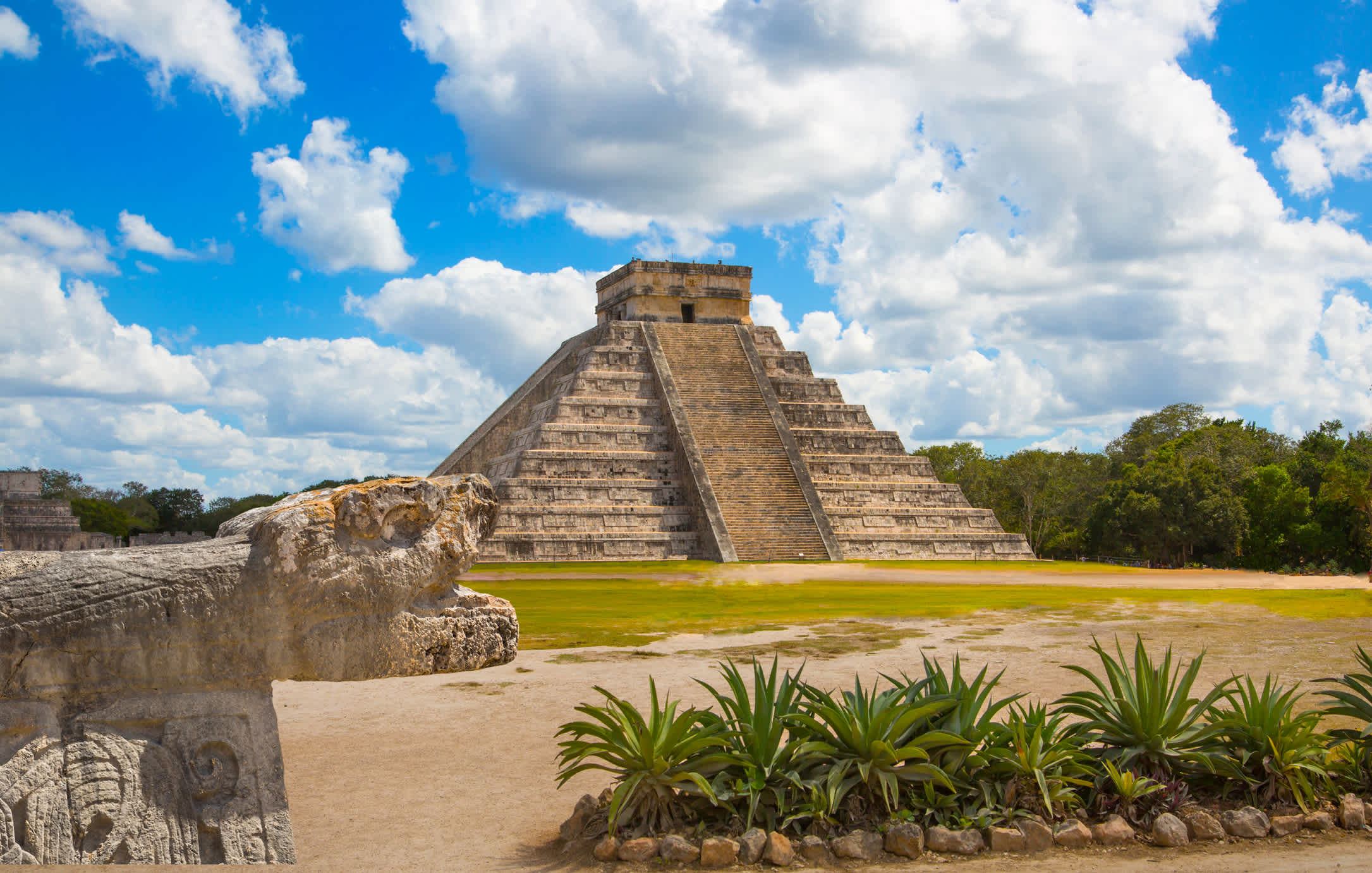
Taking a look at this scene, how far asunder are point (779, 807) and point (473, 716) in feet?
11.7

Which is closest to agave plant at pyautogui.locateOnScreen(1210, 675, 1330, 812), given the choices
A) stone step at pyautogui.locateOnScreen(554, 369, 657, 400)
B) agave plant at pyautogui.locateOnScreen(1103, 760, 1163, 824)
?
agave plant at pyautogui.locateOnScreen(1103, 760, 1163, 824)

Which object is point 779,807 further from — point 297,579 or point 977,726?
point 297,579

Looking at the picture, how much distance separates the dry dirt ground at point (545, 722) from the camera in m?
4.76

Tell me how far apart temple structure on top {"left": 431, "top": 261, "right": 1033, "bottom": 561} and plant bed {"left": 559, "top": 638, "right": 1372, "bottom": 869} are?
19.2 metres

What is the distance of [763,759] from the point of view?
16.1 ft

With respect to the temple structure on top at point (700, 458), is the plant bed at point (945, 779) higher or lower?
lower

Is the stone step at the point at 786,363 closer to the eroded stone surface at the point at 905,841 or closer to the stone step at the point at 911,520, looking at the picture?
the stone step at the point at 911,520

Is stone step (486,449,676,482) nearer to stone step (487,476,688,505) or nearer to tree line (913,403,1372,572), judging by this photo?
stone step (487,476,688,505)

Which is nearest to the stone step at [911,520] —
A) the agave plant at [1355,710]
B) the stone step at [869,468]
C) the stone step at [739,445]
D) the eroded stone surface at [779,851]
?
the stone step at [869,468]

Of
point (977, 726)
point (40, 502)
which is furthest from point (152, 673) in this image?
point (40, 502)

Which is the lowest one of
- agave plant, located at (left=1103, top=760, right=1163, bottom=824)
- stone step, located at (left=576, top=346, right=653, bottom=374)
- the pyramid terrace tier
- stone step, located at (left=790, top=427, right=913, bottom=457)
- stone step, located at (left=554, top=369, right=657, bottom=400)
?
agave plant, located at (left=1103, top=760, right=1163, bottom=824)

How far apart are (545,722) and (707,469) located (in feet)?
65.9

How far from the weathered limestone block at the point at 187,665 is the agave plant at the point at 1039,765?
9.00 ft

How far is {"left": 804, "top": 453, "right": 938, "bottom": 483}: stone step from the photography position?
1147 inches
